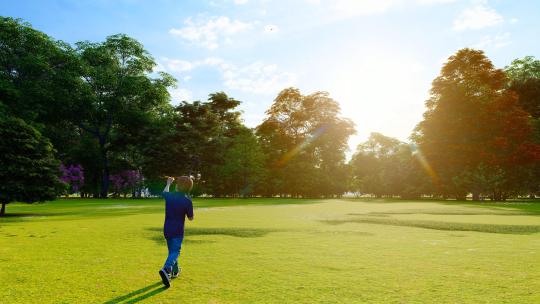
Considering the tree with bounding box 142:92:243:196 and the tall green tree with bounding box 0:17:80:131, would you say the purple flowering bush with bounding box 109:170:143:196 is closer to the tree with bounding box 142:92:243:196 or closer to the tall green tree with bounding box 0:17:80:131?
the tree with bounding box 142:92:243:196

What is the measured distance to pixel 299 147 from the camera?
7975 centimetres

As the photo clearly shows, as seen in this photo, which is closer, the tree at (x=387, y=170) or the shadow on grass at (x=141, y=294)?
the shadow on grass at (x=141, y=294)

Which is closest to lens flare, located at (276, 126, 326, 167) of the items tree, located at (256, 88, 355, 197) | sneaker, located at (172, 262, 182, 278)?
tree, located at (256, 88, 355, 197)

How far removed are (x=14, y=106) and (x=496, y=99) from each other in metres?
65.5

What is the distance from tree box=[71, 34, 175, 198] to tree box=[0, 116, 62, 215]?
3787 cm

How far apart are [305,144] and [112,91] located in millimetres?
37234

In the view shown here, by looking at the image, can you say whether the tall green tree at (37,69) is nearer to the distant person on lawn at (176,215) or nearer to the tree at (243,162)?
the tree at (243,162)

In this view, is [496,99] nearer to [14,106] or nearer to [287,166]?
[287,166]

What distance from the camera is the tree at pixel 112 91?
65312mm

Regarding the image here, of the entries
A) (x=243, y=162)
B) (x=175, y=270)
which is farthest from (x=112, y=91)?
(x=175, y=270)

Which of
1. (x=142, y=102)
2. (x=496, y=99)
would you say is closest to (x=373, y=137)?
(x=496, y=99)

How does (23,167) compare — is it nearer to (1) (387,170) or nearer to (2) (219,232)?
(2) (219,232)

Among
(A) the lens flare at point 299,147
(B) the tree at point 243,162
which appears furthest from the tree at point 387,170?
(B) the tree at point 243,162

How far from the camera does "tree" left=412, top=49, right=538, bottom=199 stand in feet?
178
